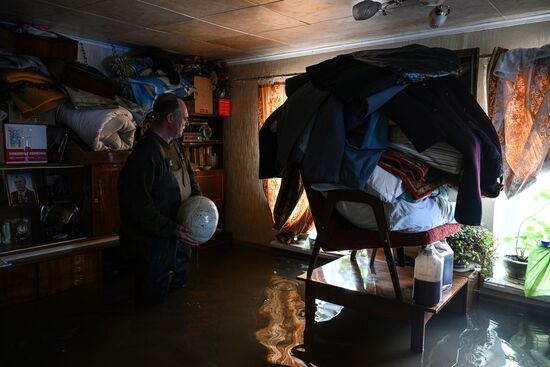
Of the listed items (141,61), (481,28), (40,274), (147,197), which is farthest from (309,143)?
(141,61)

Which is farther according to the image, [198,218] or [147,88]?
[147,88]

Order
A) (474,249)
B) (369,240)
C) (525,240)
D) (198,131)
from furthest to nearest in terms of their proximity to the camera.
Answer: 1. (198,131)
2. (525,240)
3. (474,249)
4. (369,240)

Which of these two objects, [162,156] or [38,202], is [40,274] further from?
[162,156]

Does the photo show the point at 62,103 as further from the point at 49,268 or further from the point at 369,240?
the point at 369,240

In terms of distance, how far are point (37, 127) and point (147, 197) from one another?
1.26 meters

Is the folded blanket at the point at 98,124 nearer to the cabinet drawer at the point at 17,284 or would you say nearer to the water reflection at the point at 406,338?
the cabinet drawer at the point at 17,284

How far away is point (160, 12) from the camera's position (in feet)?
10.1

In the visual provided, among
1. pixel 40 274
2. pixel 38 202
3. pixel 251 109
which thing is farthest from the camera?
pixel 251 109

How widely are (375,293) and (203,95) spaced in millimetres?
2987

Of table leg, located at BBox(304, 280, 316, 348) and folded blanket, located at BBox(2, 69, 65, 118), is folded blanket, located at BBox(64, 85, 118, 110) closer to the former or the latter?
folded blanket, located at BBox(2, 69, 65, 118)

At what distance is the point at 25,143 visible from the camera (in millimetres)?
3252

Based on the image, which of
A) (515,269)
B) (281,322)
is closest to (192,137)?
(281,322)

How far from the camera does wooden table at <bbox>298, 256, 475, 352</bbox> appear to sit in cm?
236

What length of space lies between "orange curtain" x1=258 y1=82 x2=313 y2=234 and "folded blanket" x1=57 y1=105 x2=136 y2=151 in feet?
4.91
